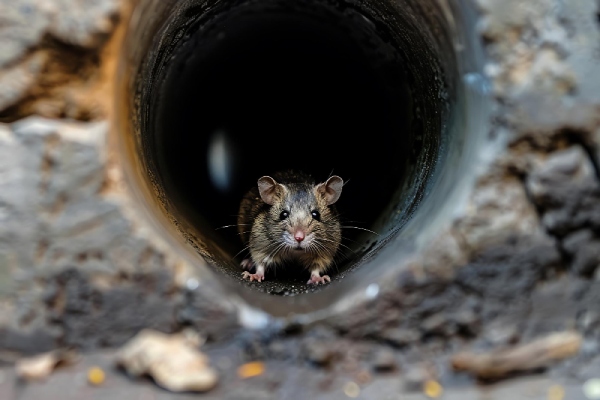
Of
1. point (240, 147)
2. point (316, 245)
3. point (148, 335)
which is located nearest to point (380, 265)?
point (148, 335)

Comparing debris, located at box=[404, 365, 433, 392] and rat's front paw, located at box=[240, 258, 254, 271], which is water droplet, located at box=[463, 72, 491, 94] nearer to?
debris, located at box=[404, 365, 433, 392]

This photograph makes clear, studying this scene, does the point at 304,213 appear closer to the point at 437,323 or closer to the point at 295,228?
the point at 295,228

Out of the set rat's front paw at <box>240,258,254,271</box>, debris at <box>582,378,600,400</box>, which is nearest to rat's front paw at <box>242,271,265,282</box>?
rat's front paw at <box>240,258,254,271</box>

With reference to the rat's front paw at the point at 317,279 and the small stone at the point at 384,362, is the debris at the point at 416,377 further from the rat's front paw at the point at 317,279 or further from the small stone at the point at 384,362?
the rat's front paw at the point at 317,279

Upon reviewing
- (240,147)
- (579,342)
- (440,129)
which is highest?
(240,147)

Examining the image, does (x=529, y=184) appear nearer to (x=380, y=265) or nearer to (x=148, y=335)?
(x=380, y=265)

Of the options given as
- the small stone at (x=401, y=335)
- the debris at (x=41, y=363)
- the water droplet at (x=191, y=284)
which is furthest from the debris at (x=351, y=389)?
the debris at (x=41, y=363)
